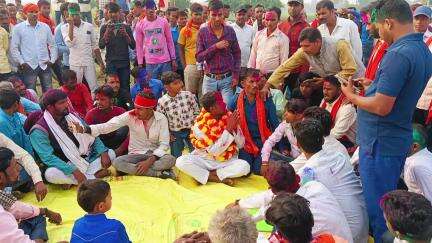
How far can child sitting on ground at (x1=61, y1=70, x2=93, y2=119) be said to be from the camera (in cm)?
606

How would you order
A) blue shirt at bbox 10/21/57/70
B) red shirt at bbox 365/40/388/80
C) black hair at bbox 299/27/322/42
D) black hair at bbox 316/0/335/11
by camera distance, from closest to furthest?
red shirt at bbox 365/40/388/80
black hair at bbox 299/27/322/42
black hair at bbox 316/0/335/11
blue shirt at bbox 10/21/57/70

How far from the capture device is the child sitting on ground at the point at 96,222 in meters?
2.91

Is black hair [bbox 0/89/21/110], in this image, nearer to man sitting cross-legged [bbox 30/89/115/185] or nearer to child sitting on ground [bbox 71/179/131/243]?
man sitting cross-legged [bbox 30/89/115/185]

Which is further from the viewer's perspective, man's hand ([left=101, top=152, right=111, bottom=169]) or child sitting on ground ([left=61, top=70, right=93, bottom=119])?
child sitting on ground ([left=61, top=70, right=93, bottom=119])

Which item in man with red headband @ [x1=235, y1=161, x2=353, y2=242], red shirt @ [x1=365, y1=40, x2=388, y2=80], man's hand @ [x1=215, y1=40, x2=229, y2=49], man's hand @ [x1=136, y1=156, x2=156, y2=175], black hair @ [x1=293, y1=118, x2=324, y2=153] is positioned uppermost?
red shirt @ [x1=365, y1=40, x2=388, y2=80]

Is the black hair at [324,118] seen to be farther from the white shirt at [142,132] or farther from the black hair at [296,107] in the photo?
the white shirt at [142,132]

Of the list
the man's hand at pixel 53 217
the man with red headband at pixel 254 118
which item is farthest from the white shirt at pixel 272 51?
the man's hand at pixel 53 217

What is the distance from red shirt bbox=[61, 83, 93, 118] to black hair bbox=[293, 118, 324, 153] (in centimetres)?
360

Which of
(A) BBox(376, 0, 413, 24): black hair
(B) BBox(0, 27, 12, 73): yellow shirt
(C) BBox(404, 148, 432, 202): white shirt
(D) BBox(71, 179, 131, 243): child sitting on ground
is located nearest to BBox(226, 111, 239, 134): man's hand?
(C) BBox(404, 148, 432, 202): white shirt

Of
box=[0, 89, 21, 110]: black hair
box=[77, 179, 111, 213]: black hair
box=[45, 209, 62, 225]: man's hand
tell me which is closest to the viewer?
box=[77, 179, 111, 213]: black hair

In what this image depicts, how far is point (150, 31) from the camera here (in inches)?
287

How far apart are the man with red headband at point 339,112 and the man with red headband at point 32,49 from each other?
16.5 ft

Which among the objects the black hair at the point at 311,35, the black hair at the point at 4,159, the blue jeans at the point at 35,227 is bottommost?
the blue jeans at the point at 35,227

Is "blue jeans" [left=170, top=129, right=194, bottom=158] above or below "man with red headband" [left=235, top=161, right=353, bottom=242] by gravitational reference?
below
